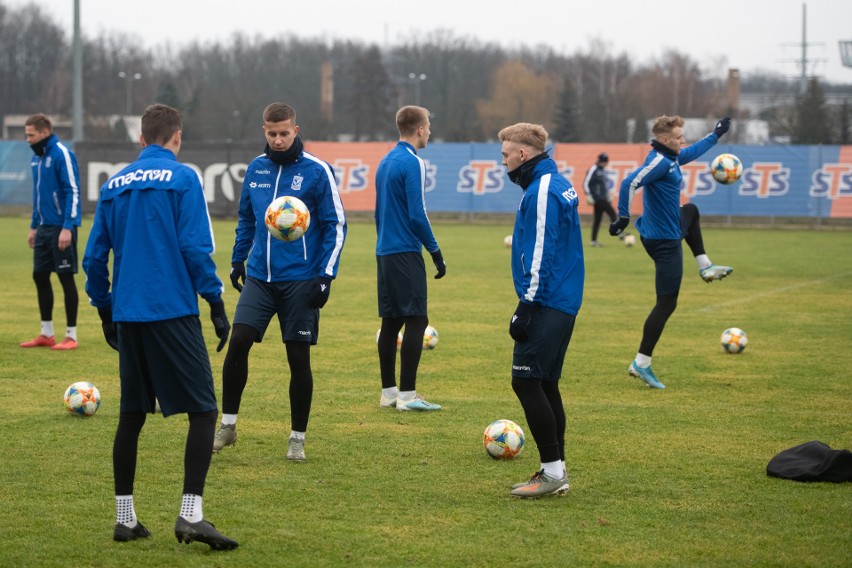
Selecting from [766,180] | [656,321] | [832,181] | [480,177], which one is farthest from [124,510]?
[832,181]

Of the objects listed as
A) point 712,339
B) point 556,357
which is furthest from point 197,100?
point 556,357

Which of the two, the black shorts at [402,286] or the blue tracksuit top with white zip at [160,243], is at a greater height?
the blue tracksuit top with white zip at [160,243]

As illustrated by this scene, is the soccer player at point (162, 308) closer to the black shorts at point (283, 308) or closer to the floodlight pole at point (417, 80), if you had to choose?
the black shorts at point (283, 308)

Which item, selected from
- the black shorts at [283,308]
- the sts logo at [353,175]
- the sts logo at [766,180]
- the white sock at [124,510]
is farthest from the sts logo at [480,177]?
the white sock at [124,510]

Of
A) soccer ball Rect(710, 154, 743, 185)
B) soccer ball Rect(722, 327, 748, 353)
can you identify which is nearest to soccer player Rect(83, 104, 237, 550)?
soccer ball Rect(722, 327, 748, 353)

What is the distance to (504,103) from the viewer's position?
330ft

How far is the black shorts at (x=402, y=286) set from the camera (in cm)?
865

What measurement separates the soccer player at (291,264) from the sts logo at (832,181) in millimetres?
29892

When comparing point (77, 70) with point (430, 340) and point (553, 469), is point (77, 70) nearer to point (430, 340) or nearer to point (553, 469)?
point (430, 340)

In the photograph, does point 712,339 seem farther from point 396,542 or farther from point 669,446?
point 396,542

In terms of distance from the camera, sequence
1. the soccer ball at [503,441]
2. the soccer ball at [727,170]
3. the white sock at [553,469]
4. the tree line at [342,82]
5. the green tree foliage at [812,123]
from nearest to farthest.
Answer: the white sock at [553,469], the soccer ball at [503,441], the soccer ball at [727,170], the green tree foliage at [812,123], the tree line at [342,82]

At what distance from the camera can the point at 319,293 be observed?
6.91 m

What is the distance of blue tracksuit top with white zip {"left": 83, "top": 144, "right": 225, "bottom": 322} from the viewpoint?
534 cm

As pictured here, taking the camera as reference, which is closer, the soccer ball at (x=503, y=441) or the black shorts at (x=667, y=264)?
the soccer ball at (x=503, y=441)
